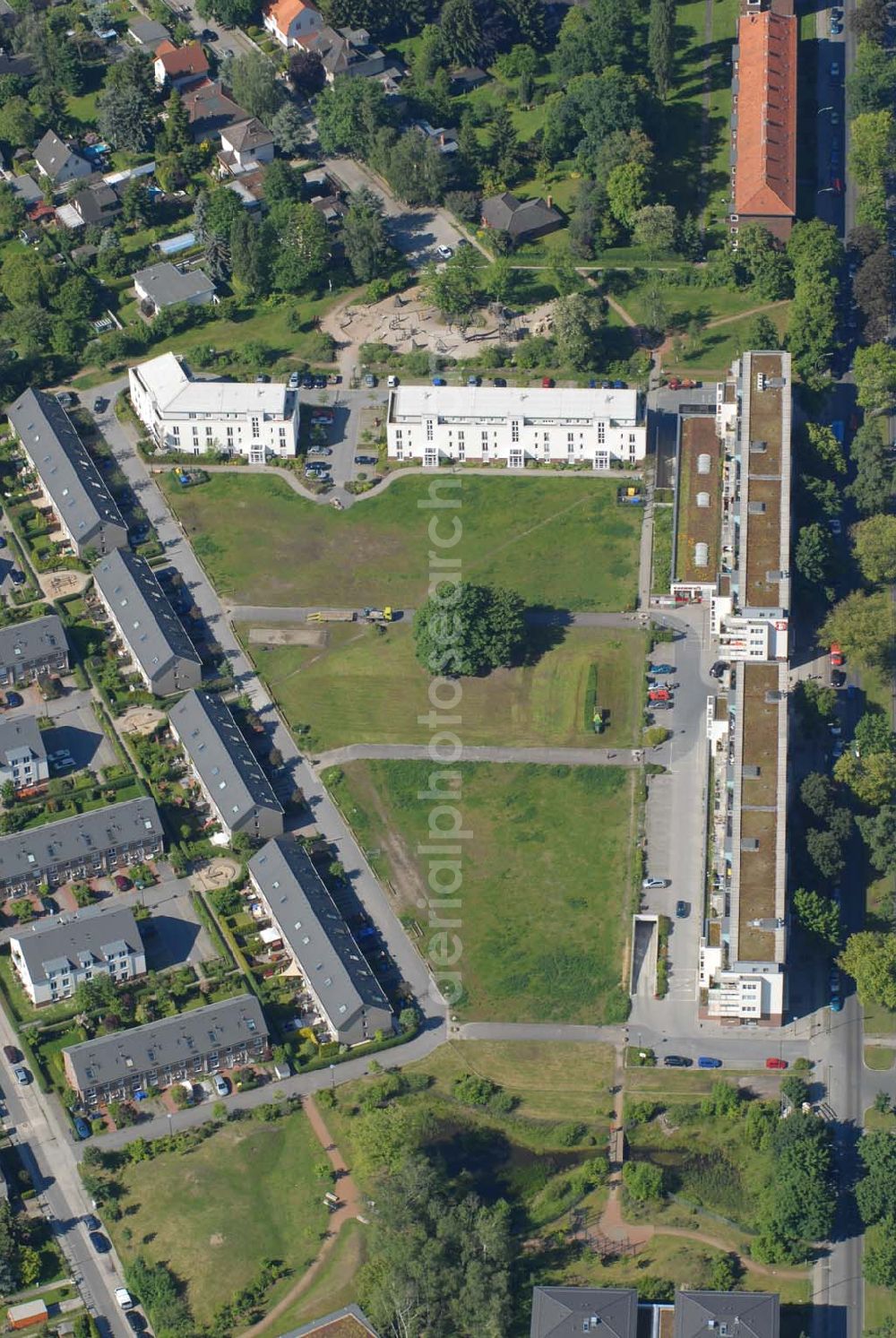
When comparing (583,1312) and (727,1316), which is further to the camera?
(583,1312)

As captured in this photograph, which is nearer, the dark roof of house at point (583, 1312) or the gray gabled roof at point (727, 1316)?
the gray gabled roof at point (727, 1316)

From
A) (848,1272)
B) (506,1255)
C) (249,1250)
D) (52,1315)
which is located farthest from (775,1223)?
(52,1315)

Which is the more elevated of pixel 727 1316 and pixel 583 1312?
pixel 583 1312

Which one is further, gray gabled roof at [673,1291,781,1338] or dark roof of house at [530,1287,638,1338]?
dark roof of house at [530,1287,638,1338]
